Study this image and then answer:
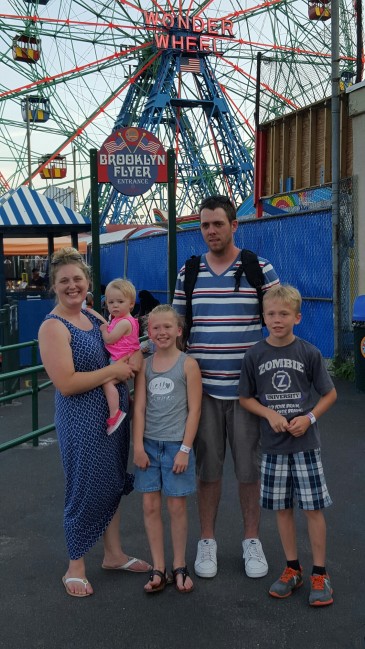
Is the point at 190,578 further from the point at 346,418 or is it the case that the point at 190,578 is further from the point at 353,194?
the point at 353,194

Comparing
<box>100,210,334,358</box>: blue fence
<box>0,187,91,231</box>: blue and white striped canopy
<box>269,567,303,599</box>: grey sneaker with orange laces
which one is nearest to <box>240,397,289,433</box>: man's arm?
<box>269,567,303,599</box>: grey sneaker with orange laces

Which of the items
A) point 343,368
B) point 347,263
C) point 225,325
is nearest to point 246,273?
point 225,325

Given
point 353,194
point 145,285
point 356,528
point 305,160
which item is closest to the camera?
point 356,528

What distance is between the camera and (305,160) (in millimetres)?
12594

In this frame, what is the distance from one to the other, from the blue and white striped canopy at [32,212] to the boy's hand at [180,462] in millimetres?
8904

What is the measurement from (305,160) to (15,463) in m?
8.84

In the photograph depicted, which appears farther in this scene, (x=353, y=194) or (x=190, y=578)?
(x=353, y=194)

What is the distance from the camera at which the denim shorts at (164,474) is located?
338 centimetres

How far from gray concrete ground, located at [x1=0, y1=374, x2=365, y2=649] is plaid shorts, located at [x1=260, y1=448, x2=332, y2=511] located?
0.48 meters

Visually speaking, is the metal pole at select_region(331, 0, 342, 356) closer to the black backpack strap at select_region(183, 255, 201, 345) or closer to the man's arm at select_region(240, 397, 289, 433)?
the black backpack strap at select_region(183, 255, 201, 345)

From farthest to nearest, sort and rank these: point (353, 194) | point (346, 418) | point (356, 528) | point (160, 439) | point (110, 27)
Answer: point (110, 27) < point (353, 194) < point (346, 418) < point (356, 528) < point (160, 439)

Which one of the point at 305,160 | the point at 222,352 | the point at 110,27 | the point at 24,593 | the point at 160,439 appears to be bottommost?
the point at 24,593

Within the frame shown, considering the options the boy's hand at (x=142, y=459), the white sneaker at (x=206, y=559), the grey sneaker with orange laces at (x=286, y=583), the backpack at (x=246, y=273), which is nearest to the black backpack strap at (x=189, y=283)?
the backpack at (x=246, y=273)

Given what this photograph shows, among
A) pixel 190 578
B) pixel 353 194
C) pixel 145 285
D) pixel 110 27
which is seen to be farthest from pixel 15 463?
pixel 110 27
